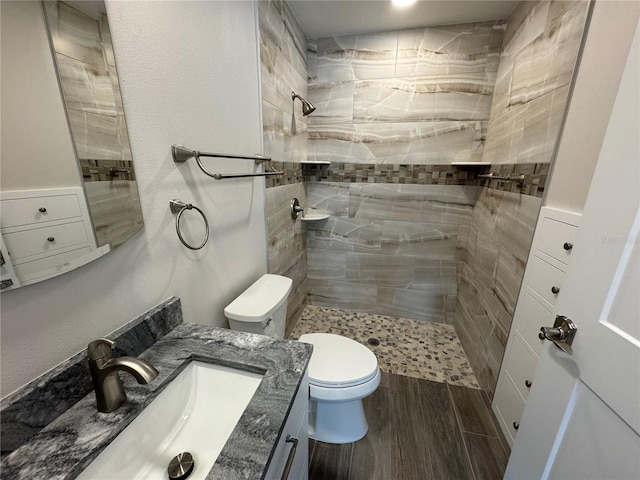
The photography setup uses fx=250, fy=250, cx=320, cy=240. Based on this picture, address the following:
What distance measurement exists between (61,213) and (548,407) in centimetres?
149

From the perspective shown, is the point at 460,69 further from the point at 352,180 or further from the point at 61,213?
the point at 61,213

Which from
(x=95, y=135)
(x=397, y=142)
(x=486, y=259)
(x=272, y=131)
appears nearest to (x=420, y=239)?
(x=486, y=259)

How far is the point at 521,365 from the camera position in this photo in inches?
49.6

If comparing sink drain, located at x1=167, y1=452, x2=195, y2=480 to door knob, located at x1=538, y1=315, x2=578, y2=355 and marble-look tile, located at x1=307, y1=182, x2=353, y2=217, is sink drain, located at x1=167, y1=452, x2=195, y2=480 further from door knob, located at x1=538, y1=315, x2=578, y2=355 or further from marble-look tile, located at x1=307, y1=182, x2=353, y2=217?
marble-look tile, located at x1=307, y1=182, x2=353, y2=217

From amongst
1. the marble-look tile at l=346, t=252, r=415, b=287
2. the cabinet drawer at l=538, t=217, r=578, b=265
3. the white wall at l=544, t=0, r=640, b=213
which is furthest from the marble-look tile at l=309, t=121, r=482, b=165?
the cabinet drawer at l=538, t=217, r=578, b=265

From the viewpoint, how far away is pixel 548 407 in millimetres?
816

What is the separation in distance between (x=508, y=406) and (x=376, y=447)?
751 millimetres

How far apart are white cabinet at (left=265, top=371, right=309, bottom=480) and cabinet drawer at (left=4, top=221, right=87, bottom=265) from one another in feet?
2.21

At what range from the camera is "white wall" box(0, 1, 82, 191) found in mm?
480

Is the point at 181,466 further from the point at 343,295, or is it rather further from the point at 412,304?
the point at 412,304

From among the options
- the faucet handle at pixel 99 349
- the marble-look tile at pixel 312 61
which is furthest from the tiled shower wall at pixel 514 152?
the faucet handle at pixel 99 349

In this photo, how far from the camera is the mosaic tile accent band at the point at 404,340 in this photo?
1.88m

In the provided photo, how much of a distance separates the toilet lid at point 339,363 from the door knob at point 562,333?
0.78 meters

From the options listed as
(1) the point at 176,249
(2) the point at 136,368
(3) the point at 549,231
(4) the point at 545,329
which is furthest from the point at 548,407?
(1) the point at 176,249
